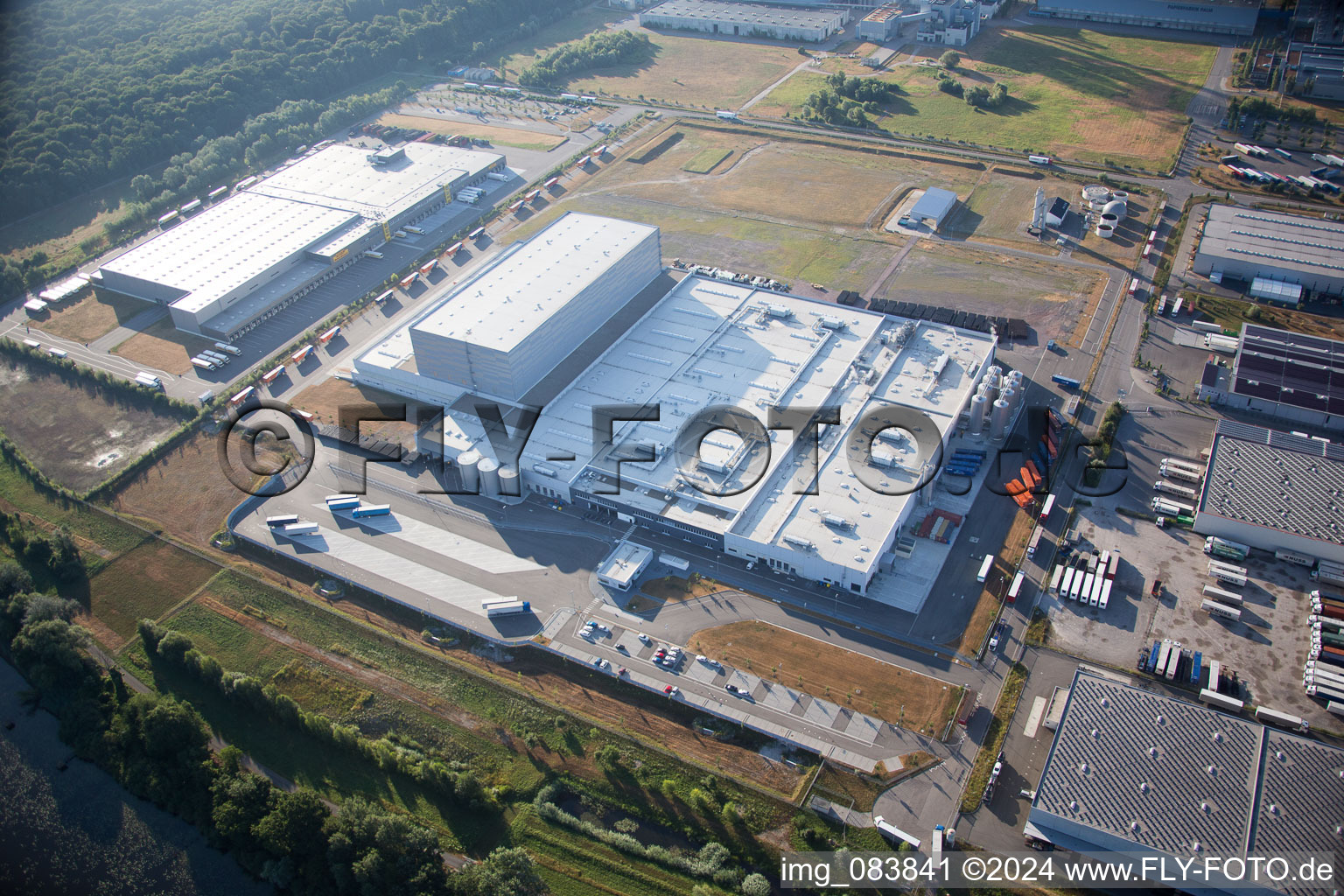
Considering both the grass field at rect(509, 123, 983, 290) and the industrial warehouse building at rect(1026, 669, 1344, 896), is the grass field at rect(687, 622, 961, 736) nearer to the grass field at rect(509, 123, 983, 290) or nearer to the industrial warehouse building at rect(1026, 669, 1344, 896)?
the industrial warehouse building at rect(1026, 669, 1344, 896)

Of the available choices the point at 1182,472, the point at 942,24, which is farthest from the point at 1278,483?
the point at 942,24

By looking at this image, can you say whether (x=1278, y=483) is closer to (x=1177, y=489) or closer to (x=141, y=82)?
(x=1177, y=489)

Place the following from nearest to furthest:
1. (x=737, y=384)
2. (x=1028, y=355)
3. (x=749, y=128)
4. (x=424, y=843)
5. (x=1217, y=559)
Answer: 1. (x=424, y=843)
2. (x=1217, y=559)
3. (x=737, y=384)
4. (x=1028, y=355)
5. (x=749, y=128)

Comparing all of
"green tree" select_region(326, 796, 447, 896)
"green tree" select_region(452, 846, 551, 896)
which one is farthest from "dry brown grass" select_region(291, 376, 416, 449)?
"green tree" select_region(452, 846, 551, 896)

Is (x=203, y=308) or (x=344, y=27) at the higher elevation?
(x=344, y=27)

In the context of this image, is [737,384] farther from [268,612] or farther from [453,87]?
[453,87]

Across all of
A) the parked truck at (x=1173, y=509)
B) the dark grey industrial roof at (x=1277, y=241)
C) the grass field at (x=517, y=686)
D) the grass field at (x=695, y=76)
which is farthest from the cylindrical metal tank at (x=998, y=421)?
the grass field at (x=695, y=76)

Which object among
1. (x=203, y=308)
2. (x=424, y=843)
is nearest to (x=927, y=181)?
(x=203, y=308)
